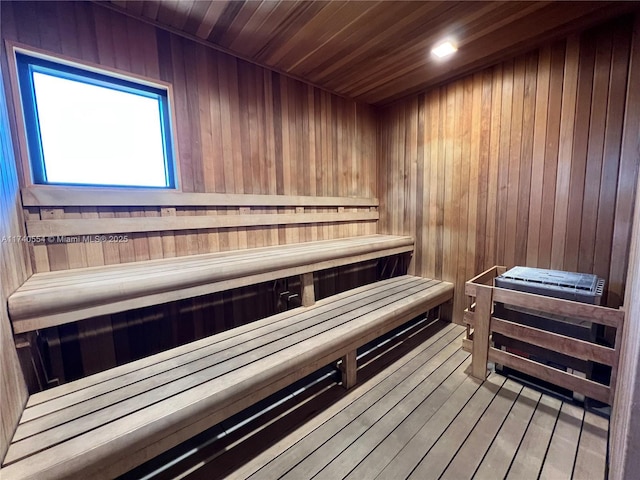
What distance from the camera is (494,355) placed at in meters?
1.91

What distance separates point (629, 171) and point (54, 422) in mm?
3386

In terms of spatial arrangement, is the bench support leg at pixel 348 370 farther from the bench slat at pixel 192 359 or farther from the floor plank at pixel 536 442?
the floor plank at pixel 536 442

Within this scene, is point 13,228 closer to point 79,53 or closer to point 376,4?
point 79,53

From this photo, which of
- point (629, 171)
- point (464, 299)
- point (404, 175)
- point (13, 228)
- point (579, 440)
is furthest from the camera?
point (404, 175)

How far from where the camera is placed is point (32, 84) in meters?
1.48

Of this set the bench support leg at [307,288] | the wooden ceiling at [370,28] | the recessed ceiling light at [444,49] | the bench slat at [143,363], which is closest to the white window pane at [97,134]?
the wooden ceiling at [370,28]

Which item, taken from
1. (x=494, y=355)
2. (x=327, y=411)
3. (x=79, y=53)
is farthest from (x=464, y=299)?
(x=79, y=53)

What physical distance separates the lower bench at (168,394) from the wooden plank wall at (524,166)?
1354 millimetres

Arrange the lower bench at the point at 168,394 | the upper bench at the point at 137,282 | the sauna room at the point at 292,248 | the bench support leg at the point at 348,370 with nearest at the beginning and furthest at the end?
the lower bench at the point at 168,394
the upper bench at the point at 137,282
the sauna room at the point at 292,248
the bench support leg at the point at 348,370

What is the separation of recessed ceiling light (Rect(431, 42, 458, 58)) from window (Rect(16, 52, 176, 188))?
2069mm

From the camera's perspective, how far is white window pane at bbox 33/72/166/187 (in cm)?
155

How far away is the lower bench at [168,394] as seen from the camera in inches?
35.9

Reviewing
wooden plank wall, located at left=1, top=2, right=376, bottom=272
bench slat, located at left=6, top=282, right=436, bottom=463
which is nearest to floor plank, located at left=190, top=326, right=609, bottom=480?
bench slat, located at left=6, top=282, right=436, bottom=463

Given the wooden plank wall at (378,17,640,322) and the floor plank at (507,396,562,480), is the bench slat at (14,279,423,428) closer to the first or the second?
the floor plank at (507,396,562,480)
